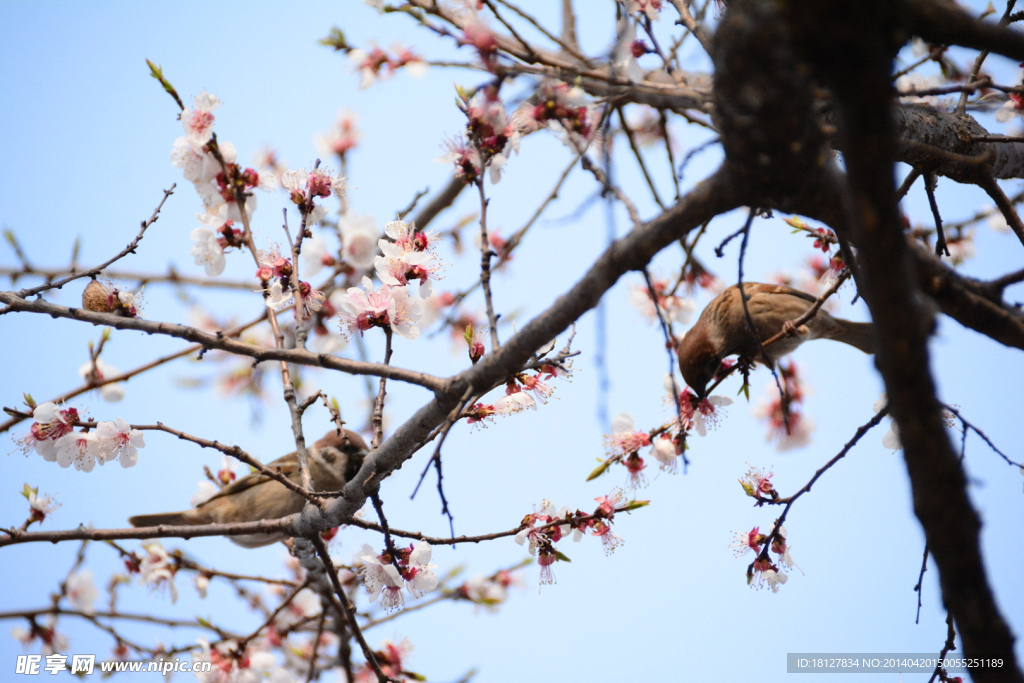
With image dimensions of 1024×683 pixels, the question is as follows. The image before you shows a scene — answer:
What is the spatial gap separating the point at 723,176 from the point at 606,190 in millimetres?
285

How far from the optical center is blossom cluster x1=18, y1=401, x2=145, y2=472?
7.98 ft

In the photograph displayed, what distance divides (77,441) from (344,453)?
161cm

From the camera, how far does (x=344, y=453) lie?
12.8 feet

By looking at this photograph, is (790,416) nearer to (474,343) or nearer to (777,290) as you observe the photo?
(777,290)

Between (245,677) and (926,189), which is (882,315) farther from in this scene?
(245,677)

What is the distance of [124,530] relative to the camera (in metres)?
2.22

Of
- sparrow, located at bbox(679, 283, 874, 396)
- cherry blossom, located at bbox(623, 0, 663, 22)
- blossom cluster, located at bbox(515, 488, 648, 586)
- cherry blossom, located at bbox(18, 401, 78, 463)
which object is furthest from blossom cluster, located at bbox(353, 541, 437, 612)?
cherry blossom, located at bbox(623, 0, 663, 22)

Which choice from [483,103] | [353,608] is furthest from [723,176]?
[353,608]

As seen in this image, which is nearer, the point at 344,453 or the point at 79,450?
the point at 79,450

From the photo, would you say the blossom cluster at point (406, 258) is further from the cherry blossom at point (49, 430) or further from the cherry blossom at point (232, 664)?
the cherry blossom at point (232, 664)

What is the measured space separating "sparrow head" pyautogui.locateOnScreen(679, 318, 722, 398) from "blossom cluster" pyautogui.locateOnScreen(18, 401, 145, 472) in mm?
2931

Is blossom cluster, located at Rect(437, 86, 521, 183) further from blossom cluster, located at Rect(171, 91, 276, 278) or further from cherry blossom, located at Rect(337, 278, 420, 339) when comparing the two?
blossom cluster, located at Rect(171, 91, 276, 278)

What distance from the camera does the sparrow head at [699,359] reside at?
12.9 feet

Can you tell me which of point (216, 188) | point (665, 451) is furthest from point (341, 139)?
point (665, 451)
